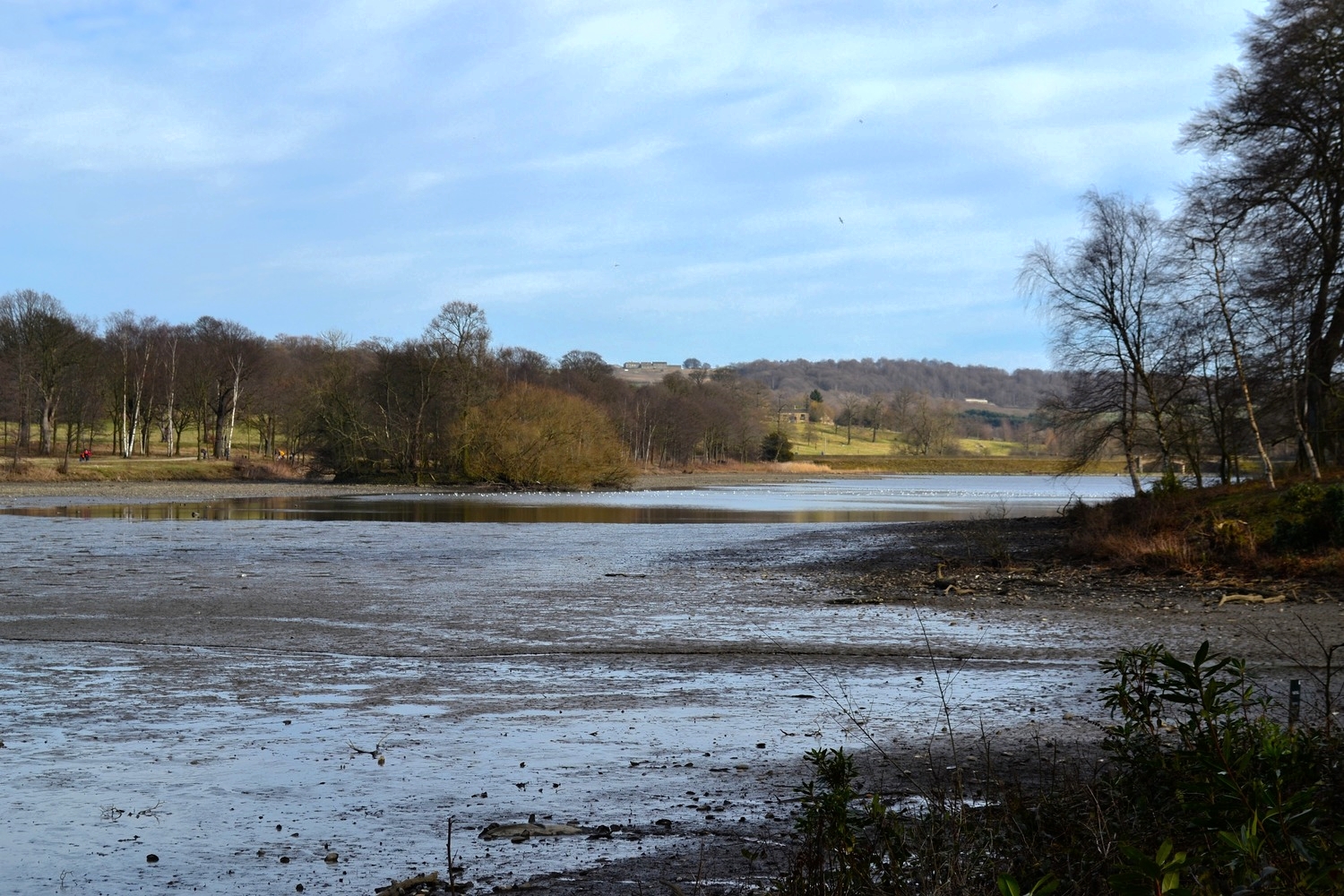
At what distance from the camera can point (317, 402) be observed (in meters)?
82.6

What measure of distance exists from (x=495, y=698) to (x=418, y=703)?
0.75m

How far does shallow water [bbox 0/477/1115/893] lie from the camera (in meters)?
6.96

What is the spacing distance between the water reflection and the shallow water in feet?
64.4

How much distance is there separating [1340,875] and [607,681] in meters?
9.68

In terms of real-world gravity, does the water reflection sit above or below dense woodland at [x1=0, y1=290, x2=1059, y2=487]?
below

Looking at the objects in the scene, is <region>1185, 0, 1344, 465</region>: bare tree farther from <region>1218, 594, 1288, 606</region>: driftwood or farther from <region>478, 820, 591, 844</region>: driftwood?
<region>478, 820, 591, 844</region>: driftwood

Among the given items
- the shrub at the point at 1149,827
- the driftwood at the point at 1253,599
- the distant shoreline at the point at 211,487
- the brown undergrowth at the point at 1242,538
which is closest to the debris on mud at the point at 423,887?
the shrub at the point at 1149,827

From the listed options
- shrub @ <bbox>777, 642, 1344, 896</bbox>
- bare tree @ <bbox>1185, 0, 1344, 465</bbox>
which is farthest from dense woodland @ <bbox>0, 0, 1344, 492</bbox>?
shrub @ <bbox>777, 642, 1344, 896</bbox>

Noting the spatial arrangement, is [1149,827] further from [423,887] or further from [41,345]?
[41,345]

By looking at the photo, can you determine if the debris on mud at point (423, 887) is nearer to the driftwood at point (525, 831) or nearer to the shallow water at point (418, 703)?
the shallow water at point (418, 703)

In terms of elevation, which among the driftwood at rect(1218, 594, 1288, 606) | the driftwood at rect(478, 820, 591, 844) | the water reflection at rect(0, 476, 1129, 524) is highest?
→ the driftwood at rect(1218, 594, 1288, 606)

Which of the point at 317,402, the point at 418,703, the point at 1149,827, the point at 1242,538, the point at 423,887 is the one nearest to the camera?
the point at 1149,827

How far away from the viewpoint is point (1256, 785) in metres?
3.67

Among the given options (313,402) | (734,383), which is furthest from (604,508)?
(734,383)
